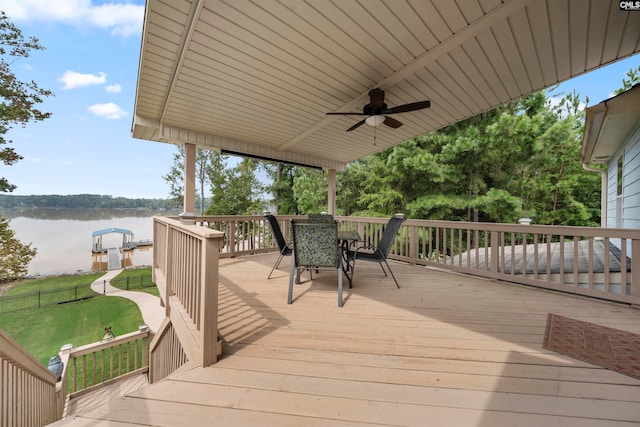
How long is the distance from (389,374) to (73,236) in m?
26.5

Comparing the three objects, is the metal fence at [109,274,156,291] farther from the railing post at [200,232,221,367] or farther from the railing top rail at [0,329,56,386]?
the railing post at [200,232,221,367]

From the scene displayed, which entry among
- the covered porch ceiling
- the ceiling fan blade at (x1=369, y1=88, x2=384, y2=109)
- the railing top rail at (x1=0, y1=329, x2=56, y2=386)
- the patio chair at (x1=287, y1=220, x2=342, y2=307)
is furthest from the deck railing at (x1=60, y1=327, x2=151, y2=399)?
the ceiling fan blade at (x1=369, y1=88, x2=384, y2=109)

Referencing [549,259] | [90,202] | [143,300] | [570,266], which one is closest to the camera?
[549,259]

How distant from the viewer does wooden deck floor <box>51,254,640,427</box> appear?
53.1 inches

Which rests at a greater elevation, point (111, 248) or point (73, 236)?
point (73, 236)

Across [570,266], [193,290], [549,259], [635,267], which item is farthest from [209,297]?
[570,266]

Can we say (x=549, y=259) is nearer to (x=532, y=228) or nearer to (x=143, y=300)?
(x=532, y=228)

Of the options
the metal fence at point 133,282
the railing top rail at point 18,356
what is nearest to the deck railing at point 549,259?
the railing top rail at point 18,356

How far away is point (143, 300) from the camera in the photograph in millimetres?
11273

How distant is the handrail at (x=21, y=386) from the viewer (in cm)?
208

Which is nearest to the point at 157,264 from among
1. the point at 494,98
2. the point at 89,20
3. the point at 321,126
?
the point at 321,126

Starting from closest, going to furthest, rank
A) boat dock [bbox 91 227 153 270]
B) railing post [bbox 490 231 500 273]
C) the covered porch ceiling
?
the covered porch ceiling
railing post [bbox 490 231 500 273]
boat dock [bbox 91 227 153 270]

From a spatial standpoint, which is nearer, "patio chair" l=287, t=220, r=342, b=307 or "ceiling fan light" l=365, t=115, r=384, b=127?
"patio chair" l=287, t=220, r=342, b=307

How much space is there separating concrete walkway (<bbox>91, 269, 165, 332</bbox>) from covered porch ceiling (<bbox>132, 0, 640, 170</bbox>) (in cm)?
759
